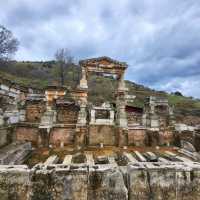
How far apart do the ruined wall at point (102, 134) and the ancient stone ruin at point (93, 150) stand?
0.04 meters

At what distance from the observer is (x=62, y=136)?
26.5 feet

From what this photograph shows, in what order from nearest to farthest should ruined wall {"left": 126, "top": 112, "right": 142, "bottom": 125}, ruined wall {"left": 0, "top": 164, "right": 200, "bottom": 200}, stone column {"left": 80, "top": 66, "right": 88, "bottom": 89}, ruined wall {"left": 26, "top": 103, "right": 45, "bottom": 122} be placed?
ruined wall {"left": 0, "top": 164, "right": 200, "bottom": 200}
ruined wall {"left": 26, "top": 103, "right": 45, "bottom": 122}
ruined wall {"left": 126, "top": 112, "right": 142, "bottom": 125}
stone column {"left": 80, "top": 66, "right": 88, "bottom": 89}

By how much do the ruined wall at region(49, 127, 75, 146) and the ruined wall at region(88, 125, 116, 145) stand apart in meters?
0.78

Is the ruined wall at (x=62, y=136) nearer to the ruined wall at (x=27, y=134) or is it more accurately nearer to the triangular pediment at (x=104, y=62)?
the ruined wall at (x=27, y=134)

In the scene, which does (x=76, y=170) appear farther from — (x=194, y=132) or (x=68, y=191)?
(x=194, y=132)

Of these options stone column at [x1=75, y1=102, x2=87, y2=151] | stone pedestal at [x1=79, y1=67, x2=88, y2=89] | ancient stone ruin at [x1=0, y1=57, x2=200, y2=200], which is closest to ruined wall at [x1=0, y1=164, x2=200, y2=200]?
ancient stone ruin at [x1=0, y1=57, x2=200, y2=200]

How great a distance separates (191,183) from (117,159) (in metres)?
2.53

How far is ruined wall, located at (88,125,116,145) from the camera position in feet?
26.5

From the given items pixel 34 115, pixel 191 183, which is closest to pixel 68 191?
pixel 191 183

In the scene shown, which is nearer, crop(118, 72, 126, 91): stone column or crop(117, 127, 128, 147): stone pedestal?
crop(117, 127, 128, 147): stone pedestal

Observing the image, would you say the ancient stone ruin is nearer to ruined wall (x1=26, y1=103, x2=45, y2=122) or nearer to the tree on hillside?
ruined wall (x1=26, y1=103, x2=45, y2=122)

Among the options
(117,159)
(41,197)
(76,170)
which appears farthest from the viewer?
(117,159)

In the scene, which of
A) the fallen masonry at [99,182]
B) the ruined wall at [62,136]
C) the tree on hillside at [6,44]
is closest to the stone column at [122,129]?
the ruined wall at [62,136]

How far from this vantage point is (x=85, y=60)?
36.3 ft
